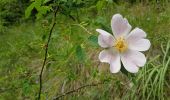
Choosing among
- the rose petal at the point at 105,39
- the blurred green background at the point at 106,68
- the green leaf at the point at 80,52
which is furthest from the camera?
the blurred green background at the point at 106,68

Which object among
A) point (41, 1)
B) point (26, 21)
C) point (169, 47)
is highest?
point (41, 1)

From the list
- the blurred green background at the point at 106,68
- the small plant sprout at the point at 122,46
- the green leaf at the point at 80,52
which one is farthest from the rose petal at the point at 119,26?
the blurred green background at the point at 106,68

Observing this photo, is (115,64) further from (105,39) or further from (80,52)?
(80,52)

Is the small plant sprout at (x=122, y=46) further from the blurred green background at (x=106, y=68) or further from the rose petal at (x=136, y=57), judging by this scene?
the blurred green background at (x=106, y=68)

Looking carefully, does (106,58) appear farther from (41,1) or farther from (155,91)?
(155,91)

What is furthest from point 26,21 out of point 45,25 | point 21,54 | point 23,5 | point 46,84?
point 45,25

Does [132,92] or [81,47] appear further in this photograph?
[132,92]
